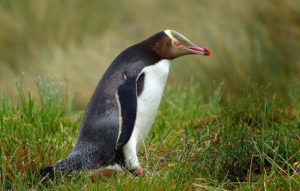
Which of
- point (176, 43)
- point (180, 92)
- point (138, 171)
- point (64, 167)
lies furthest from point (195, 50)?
point (180, 92)

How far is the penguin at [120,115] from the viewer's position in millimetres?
3410

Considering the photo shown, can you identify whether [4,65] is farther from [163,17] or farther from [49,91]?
[49,91]

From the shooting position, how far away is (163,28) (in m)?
7.73

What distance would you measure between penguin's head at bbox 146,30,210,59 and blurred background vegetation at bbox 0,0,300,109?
0.60 metres

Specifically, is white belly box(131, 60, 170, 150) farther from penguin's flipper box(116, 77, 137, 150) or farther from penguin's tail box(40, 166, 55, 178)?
penguin's tail box(40, 166, 55, 178)

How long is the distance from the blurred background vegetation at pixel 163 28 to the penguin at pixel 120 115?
825 mm

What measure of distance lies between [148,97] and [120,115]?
0.22 m

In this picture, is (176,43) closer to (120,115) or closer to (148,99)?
(148,99)

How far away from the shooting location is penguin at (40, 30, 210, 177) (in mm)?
3410

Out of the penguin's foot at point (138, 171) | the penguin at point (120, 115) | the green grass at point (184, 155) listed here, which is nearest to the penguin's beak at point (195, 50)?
the penguin at point (120, 115)

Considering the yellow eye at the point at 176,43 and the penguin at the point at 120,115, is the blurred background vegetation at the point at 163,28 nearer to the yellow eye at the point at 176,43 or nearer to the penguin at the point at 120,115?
the yellow eye at the point at 176,43

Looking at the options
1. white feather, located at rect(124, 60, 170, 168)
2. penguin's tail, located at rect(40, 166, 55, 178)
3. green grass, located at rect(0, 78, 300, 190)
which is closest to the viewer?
green grass, located at rect(0, 78, 300, 190)

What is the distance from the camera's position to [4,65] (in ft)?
30.5

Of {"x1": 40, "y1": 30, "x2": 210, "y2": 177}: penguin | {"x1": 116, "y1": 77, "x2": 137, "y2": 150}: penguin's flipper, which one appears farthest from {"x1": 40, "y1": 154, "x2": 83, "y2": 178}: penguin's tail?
{"x1": 116, "y1": 77, "x2": 137, "y2": 150}: penguin's flipper
